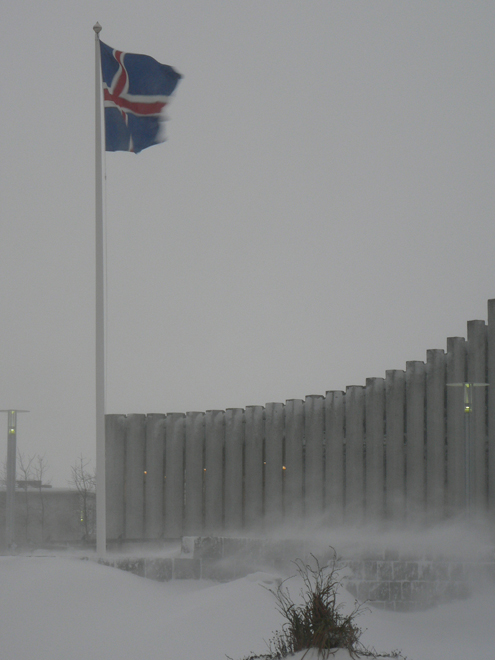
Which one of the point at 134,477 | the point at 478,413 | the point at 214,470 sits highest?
the point at 478,413

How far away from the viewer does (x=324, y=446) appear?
1936 cm

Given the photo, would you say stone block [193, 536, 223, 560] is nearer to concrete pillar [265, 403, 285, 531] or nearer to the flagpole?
the flagpole

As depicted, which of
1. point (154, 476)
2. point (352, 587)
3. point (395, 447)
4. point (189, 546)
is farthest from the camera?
point (154, 476)

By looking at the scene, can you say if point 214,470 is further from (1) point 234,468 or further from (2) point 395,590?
(2) point 395,590

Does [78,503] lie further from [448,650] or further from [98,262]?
[448,650]

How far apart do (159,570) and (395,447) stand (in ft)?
21.7

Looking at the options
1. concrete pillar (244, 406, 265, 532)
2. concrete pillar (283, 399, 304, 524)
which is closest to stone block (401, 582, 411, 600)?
concrete pillar (283, 399, 304, 524)

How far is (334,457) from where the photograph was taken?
19.2m

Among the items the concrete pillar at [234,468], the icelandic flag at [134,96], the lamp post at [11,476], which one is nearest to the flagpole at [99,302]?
the icelandic flag at [134,96]

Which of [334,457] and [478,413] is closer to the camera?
[478,413]

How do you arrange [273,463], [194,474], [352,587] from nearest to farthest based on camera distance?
[352,587], [273,463], [194,474]

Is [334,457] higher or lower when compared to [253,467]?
higher

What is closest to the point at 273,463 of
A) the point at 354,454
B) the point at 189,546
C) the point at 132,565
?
the point at 354,454

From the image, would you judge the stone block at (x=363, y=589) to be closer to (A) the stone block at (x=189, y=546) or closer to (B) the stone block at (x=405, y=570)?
(B) the stone block at (x=405, y=570)
